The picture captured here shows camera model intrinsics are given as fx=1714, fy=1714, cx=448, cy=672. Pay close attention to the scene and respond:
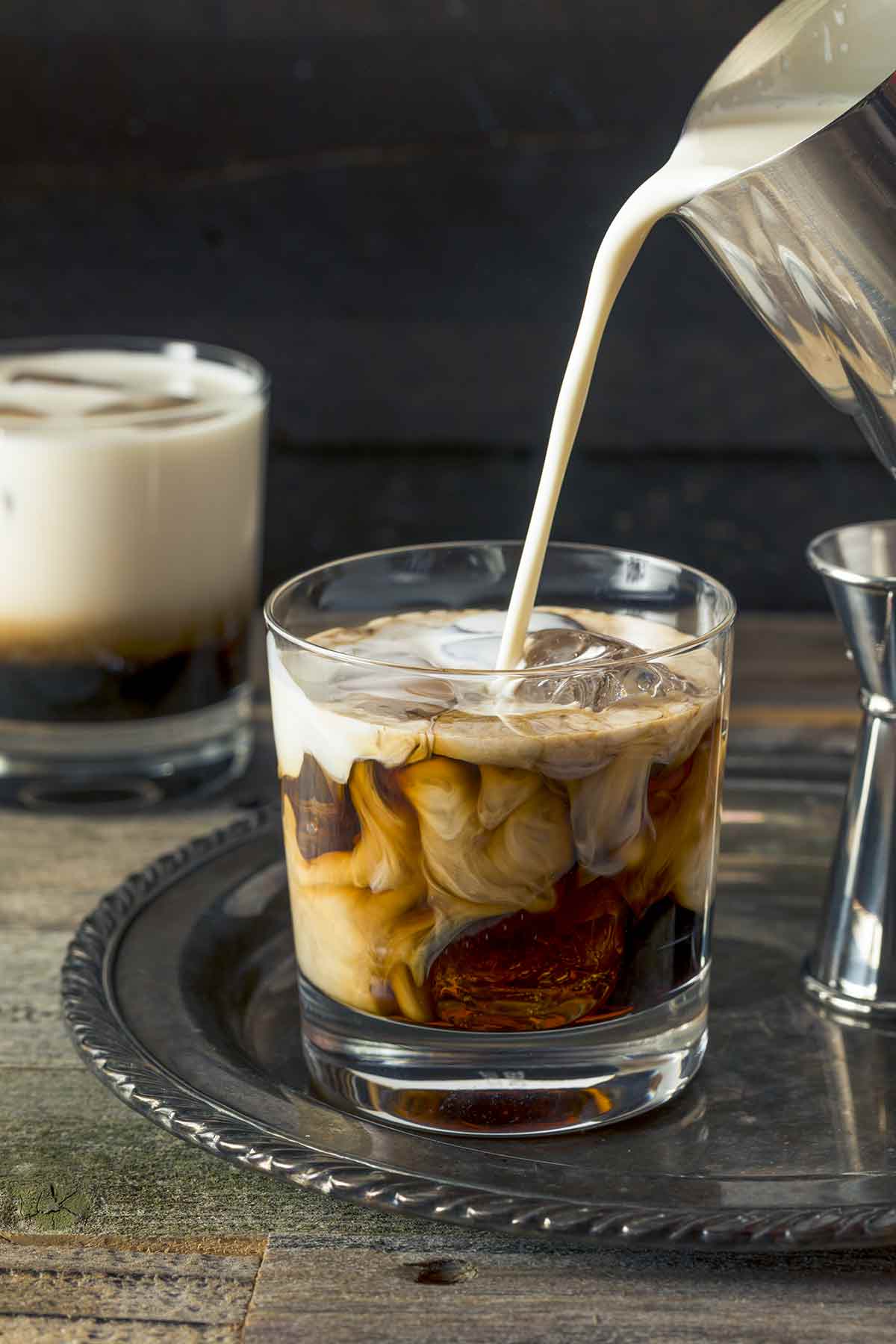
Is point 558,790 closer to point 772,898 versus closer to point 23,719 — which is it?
point 772,898

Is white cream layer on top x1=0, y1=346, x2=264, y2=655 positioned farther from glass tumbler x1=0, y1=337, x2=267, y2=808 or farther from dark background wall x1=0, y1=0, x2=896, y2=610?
dark background wall x1=0, y1=0, x2=896, y2=610

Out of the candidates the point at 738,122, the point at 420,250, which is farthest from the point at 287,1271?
the point at 420,250

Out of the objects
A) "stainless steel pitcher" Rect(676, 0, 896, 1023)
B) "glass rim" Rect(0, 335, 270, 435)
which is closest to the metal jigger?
"stainless steel pitcher" Rect(676, 0, 896, 1023)

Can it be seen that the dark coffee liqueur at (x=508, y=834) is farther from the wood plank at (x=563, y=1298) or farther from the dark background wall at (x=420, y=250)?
the dark background wall at (x=420, y=250)

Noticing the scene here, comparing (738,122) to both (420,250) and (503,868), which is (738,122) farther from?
(420,250)

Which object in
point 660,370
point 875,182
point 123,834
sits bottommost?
point 123,834

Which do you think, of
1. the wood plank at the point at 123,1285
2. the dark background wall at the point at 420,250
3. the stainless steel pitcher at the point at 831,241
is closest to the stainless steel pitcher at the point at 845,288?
the stainless steel pitcher at the point at 831,241

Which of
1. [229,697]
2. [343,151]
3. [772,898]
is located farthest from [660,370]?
[772,898]
